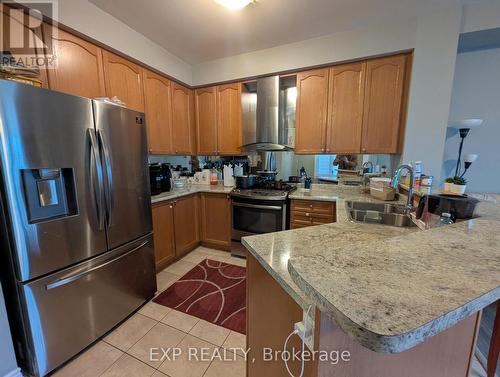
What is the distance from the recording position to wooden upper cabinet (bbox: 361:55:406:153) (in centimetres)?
216

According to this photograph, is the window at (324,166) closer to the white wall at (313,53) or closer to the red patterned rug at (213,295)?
the white wall at (313,53)

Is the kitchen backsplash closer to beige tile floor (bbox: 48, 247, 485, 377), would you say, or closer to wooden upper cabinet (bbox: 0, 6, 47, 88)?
wooden upper cabinet (bbox: 0, 6, 47, 88)

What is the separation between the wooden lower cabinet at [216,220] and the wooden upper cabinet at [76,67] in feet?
5.26

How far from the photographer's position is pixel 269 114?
106 inches

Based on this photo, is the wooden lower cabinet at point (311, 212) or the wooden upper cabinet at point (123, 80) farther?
the wooden lower cabinet at point (311, 212)

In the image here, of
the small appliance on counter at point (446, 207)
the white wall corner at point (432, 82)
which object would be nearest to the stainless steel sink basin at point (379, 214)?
the small appliance on counter at point (446, 207)

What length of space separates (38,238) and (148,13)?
6.54ft

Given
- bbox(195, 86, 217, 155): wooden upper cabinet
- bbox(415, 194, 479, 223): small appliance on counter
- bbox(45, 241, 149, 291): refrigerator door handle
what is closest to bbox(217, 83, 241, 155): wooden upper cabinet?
bbox(195, 86, 217, 155): wooden upper cabinet

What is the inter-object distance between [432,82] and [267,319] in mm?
2515

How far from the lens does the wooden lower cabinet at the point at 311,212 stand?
7.39ft

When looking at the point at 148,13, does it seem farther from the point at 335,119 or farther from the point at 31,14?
the point at 335,119

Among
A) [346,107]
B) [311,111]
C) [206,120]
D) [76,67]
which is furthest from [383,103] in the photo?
[76,67]

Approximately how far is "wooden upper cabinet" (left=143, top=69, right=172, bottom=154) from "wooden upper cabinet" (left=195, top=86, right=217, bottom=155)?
1.52 feet

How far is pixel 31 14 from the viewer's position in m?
1.49
